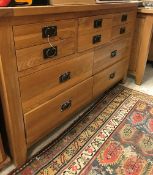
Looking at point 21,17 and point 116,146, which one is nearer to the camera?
point 21,17

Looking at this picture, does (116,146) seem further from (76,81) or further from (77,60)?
(77,60)

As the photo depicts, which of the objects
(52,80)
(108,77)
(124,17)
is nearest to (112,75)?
(108,77)

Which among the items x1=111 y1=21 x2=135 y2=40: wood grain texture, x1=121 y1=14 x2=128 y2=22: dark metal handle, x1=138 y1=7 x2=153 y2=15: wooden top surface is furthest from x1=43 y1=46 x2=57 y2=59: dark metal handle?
x1=138 y1=7 x2=153 y2=15: wooden top surface

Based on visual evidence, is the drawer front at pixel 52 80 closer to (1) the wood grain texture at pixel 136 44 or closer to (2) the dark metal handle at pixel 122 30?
(2) the dark metal handle at pixel 122 30

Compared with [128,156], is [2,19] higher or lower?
higher

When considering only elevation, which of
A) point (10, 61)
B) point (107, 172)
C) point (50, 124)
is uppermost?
point (10, 61)

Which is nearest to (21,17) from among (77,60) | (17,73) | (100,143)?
(17,73)

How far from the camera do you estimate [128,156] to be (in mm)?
1157

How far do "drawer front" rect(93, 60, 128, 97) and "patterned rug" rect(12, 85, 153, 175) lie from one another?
6.2 inches

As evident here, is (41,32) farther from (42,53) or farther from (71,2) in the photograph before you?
(71,2)

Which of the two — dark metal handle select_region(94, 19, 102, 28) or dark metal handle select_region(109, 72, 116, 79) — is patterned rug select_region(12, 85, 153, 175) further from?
dark metal handle select_region(94, 19, 102, 28)

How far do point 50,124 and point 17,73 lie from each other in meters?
0.44

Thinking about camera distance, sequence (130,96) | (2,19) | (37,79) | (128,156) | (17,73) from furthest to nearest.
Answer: (130,96), (128,156), (37,79), (17,73), (2,19)

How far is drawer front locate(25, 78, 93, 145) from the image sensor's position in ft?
3.40
